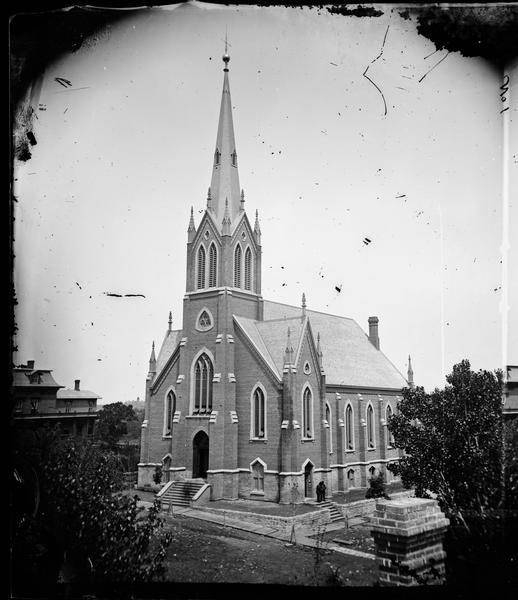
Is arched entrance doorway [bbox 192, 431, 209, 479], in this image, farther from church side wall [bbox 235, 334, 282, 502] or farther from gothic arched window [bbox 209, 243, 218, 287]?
gothic arched window [bbox 209, 243, 218, 287]

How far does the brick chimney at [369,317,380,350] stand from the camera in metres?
41.6

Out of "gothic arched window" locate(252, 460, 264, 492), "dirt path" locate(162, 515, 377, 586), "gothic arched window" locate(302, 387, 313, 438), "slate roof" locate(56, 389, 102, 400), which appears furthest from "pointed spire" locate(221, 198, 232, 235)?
"dirt path" locate(162, 515, 377, 586)

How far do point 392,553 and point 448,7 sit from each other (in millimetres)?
7869

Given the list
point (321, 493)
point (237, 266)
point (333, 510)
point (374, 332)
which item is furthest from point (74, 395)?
point (374, 332)

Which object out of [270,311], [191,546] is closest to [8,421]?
[191,546]

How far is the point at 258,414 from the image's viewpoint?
2612cm

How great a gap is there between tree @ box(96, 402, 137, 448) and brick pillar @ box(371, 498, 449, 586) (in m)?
7.55

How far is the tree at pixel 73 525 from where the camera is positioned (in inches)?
288

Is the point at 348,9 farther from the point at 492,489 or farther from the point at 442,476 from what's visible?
the point at 442,476

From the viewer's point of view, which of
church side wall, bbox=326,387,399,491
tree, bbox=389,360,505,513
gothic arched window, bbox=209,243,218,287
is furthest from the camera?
church side wall, bbox=326,387,399,491

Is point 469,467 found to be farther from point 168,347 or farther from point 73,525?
point 168,347

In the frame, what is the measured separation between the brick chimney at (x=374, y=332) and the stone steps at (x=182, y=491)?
70.0 ft

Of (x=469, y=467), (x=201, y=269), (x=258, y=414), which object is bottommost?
(x=258, y=414)

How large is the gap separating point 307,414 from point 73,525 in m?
20.3
